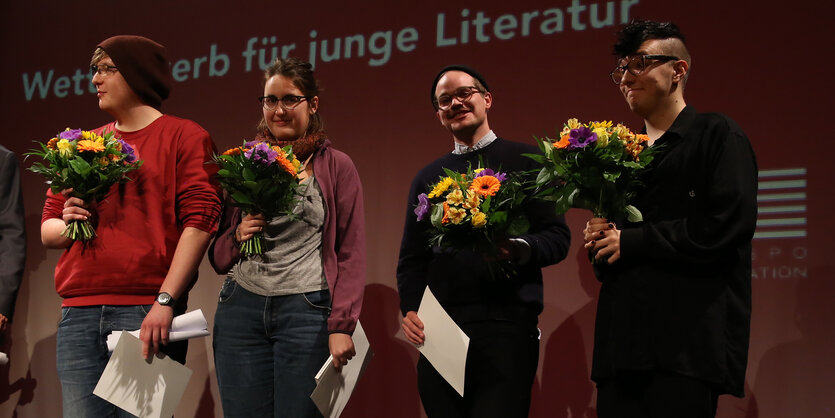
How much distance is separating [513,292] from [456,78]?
85 cm

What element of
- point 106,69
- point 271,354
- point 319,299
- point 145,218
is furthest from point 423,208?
point 106,69

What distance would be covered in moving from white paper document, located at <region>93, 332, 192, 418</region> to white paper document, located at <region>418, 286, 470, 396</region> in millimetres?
834

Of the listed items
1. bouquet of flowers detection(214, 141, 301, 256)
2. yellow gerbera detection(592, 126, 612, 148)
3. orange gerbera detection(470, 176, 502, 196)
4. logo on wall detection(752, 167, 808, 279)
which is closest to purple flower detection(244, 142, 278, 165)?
bouquet of flowers detection(214, 141, 301, 256)

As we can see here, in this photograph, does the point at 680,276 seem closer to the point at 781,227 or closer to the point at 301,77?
the point at 781,227

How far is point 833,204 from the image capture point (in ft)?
10.0

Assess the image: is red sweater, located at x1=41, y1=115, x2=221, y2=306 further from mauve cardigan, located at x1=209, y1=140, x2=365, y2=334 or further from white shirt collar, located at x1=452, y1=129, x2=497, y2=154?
white shirt collar, located at x1=452, y1=129, x2=497, y2=154

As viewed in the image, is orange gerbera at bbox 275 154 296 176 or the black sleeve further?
orange gerbera at bbox 275 154 296 176

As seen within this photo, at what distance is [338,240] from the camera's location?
2723 millimetres

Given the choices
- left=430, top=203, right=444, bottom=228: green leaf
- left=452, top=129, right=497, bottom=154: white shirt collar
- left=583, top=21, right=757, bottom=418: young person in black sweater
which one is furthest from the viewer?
left=452, top=129, right=497, bottom=154: white shirt collar

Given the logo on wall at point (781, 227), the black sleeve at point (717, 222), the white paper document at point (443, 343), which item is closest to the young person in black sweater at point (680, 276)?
the black sleeve at point (717, 222)

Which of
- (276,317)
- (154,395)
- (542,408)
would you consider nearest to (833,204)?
(542,408)

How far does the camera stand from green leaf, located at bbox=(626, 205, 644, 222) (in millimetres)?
2076

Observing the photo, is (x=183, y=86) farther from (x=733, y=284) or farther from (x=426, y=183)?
(x=733, y=284)

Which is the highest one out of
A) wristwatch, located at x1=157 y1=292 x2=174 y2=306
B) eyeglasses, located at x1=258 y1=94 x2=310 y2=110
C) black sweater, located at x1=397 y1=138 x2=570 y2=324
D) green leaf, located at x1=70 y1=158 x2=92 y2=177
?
eyeglasses, located at x1=258 y1=94 x2=310 y2=110
